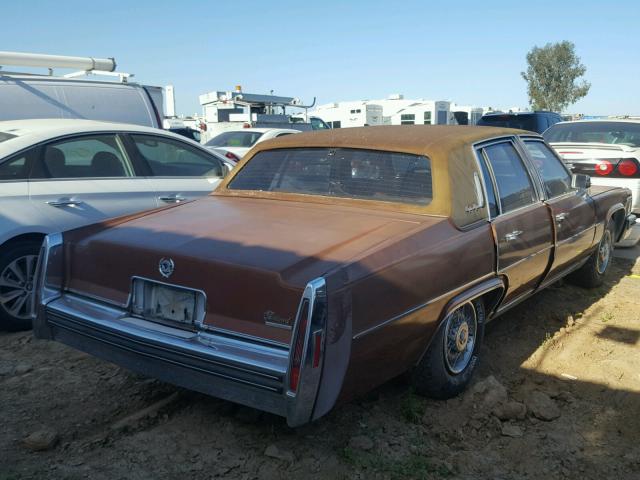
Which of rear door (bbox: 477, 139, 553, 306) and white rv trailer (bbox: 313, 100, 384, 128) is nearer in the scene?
rear door (bbox: 477, 139, 553, 306)

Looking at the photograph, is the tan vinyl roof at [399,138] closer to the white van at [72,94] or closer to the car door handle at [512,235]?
the car door handle at [512,235]

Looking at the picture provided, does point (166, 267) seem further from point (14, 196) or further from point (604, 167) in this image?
point (604, 167)

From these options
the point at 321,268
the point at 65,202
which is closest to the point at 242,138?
the point at 65,202

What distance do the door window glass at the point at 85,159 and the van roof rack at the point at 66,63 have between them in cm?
281

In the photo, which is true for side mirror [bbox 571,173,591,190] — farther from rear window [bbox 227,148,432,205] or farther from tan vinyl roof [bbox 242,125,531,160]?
rear window [bbox 227,148,432,205]

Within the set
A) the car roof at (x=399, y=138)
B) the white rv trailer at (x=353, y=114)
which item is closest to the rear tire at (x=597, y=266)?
the car roof at (x=399, y=138)

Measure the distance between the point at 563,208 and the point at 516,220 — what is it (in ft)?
2.91

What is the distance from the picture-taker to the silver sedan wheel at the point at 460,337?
3.58 meters

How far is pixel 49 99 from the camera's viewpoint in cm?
725

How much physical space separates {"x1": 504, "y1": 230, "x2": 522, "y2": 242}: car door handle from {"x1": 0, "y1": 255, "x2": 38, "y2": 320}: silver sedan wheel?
3.30 m

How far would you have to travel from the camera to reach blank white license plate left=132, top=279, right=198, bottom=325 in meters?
2.98

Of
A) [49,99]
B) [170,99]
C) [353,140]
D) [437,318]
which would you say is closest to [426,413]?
[437,318]

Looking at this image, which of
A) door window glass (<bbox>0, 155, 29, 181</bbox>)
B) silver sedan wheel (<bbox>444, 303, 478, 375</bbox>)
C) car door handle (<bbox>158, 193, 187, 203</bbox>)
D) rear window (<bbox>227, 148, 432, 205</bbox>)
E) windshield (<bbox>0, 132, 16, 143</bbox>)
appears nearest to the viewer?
silver sedan wheel (<bbox>444, 303, 478, 375</bbox>)

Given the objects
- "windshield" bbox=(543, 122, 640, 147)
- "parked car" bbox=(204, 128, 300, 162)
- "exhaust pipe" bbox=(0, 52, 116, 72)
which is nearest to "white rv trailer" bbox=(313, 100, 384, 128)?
"parked car" bbox=(204, 128, 300, 162)
